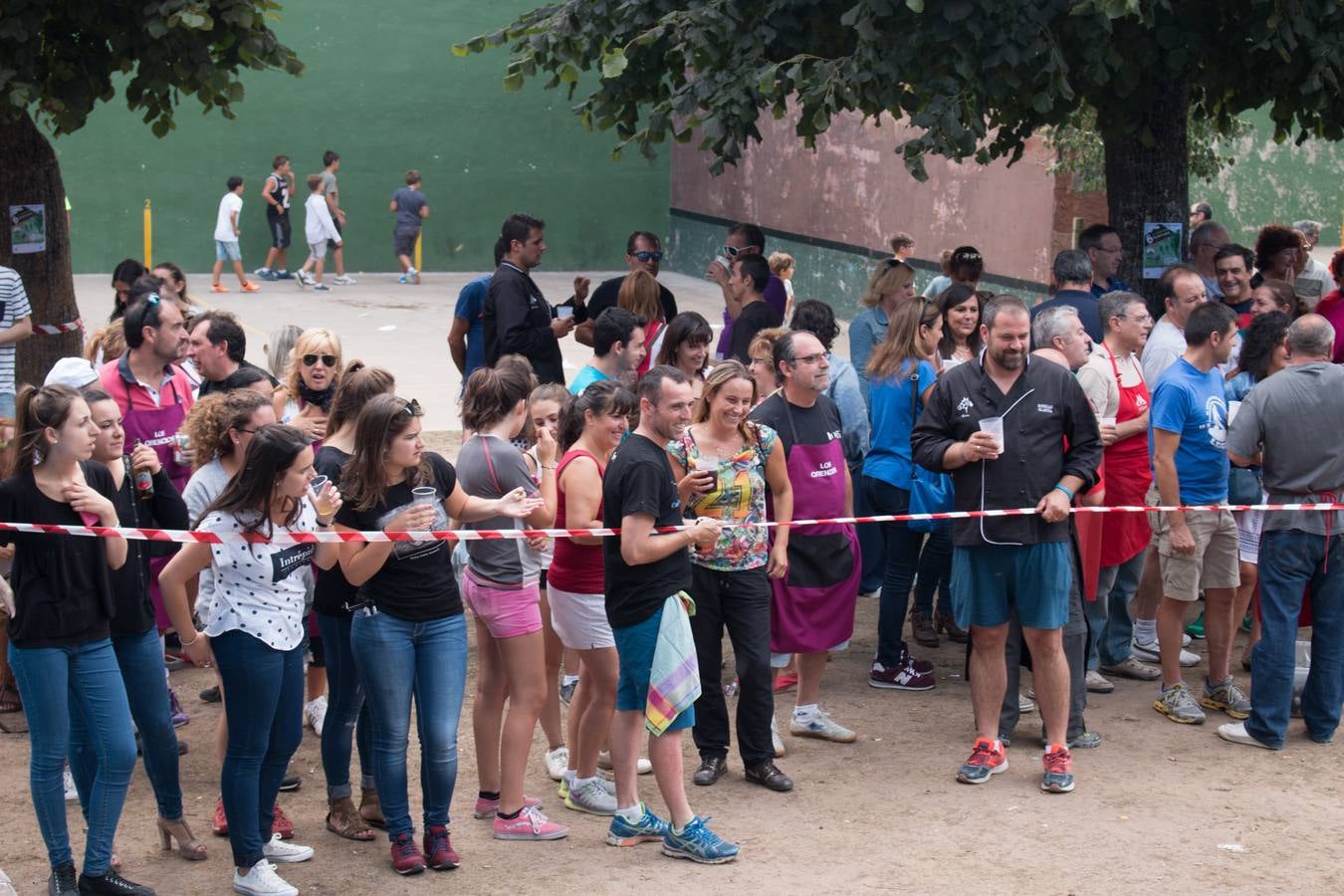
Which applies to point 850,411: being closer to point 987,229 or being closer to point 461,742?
point 461,742

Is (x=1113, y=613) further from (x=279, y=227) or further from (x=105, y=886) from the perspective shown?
(x=279, y=227)

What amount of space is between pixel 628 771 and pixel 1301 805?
2706 millimetres

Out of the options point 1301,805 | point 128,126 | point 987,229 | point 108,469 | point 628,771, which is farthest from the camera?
point 128,126

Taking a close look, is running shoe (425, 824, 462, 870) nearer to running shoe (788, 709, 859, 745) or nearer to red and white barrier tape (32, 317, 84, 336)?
running shoe (788, 709, 859, 745)

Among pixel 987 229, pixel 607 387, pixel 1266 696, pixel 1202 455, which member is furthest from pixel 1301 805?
pixel 987 229

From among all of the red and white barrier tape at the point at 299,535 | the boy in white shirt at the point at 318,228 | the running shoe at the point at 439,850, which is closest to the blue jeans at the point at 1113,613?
the red and white barrier tape at the point at 299,535

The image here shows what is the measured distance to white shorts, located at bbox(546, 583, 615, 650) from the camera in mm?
5789

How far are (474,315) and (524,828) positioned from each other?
441 centimetres

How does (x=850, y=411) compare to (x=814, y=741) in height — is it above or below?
above

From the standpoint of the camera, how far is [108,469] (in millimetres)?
5277

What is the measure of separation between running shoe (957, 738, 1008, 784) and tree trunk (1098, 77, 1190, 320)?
4.57m

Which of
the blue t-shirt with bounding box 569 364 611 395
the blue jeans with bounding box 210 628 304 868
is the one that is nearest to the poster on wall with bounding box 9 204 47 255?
the blue t-shirt with bounding box 569 364 611 395

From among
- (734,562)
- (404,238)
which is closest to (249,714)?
(734,562)

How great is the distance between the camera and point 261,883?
5.12 m
